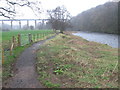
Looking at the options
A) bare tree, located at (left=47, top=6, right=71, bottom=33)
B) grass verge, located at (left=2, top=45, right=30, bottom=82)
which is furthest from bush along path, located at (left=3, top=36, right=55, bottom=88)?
bare tree, located at (left=47, top=6, right=71, bottom=33)

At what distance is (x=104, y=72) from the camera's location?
30.5ft

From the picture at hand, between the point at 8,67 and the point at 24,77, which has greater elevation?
the point at 8,67

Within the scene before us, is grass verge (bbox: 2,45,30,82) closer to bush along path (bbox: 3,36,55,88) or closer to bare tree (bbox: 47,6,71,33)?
bush along path (bbox: 3,36,55,88)

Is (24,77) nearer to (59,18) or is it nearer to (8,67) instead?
(8,67)

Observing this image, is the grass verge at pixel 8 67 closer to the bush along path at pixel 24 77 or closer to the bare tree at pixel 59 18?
the bush along path at pixel 24 77

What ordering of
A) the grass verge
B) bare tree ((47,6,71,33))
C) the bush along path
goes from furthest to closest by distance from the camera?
bare tree ((47,6,71,33))
the grass verge
the bush along path

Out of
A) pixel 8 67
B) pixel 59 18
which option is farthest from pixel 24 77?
pixel 59 18

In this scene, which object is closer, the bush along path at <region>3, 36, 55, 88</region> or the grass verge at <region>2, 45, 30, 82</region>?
the bush along path at <region>3, 36, 55, 88</region>

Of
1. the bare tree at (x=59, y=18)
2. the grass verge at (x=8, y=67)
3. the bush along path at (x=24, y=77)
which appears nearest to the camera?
the bush along path at (x=24, y=77)

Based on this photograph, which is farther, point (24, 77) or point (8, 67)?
point (8, 67)

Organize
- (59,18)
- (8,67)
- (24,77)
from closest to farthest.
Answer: (24,77) → (8,67) → (59,18)

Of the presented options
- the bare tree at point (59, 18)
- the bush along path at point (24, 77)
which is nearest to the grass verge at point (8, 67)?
the bush along path at point (24, 77)

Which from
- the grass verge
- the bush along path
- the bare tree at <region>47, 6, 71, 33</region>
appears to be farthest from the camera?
the bare tree at <region>47, 6, 71, 33</region>

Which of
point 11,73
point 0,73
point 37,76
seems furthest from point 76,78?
point 0,73
